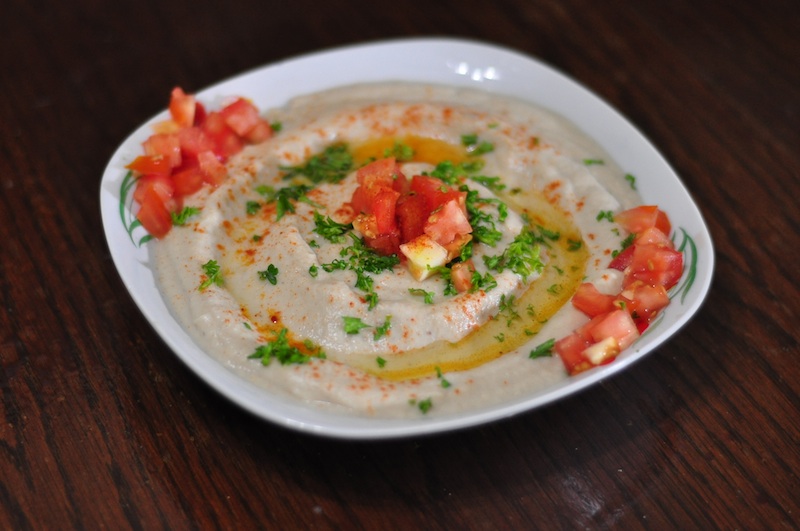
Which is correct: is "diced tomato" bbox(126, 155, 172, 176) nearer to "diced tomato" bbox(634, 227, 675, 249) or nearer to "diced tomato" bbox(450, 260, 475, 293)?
"diced tomato" bbox(450, 260, 475, 293)

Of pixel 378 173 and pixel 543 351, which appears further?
pixel 378 173

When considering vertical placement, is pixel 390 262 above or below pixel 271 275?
above

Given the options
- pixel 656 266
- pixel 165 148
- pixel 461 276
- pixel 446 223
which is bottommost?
pixel 165 148

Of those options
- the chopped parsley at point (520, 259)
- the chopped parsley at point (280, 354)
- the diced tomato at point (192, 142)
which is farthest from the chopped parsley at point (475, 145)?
the chopped parsley at point (280, 354)

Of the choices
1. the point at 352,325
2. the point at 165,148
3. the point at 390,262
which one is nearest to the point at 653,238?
the point at 390,262

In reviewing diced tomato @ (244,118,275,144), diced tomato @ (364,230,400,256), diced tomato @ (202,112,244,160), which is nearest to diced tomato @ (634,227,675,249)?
diced tomato @ (364,230,400,256)

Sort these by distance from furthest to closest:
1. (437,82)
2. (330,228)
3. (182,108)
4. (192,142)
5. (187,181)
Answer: (437,82)
(182,108)
(192,142)
(187,181)
(330,228)

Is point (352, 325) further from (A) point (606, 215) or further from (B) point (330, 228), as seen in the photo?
(A) point (606, 215)

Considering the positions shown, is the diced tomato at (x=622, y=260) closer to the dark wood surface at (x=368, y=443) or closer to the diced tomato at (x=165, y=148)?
the dark wood surface at (x=368, y=443)
